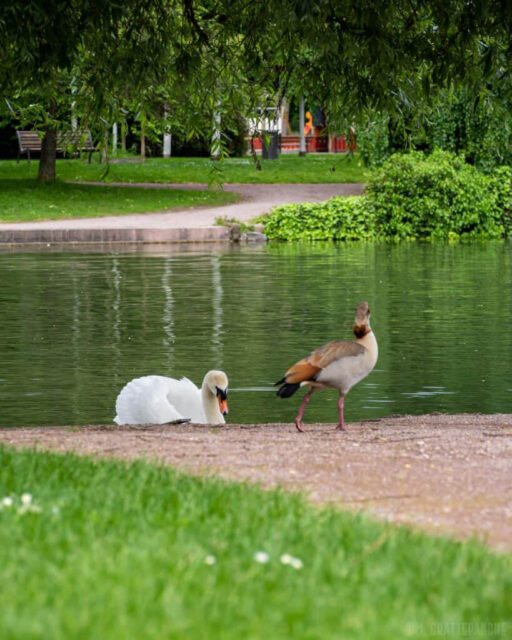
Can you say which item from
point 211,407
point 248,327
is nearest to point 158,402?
point 211,407

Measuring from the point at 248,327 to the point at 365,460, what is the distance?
10298 millimetres

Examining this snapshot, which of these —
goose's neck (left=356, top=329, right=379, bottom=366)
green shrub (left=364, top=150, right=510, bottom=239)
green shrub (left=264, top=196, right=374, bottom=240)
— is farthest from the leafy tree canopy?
green shrub (left=364, top=150, right=510, bottom=239)

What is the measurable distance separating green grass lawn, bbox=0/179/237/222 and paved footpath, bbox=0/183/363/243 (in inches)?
25.0

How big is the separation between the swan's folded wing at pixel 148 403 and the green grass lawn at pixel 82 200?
26211 millimetres

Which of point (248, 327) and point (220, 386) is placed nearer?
point (220, 386)

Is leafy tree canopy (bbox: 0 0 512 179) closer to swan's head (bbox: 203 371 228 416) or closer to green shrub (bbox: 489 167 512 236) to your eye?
swan's head (bbox: 203 371 228 416)

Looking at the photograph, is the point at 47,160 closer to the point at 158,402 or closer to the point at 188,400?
the point at 188,400

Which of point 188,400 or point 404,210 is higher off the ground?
point 404,210

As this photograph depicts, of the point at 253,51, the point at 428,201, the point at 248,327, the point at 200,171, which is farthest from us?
the point at 200,171

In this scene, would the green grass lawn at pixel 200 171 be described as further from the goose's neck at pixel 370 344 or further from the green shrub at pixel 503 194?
the goose's neck at pixel 370 344

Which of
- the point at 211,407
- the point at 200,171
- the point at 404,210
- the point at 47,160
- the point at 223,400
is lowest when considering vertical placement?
the point at 211,407

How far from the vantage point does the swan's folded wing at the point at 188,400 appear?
11180 mm

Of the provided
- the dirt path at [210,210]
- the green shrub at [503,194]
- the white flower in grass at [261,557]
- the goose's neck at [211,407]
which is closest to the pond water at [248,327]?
the goose's neck at [211,407]

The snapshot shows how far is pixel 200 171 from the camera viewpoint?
48.8m
